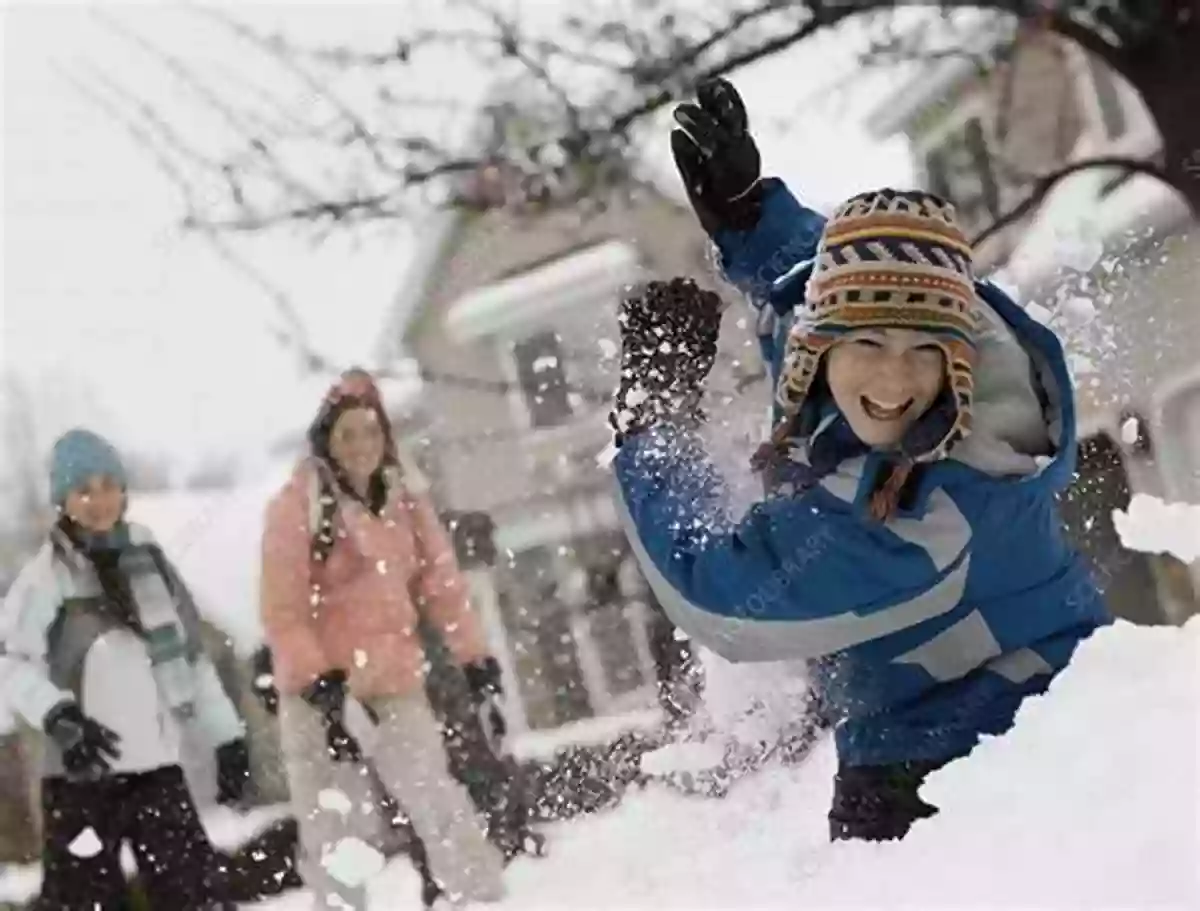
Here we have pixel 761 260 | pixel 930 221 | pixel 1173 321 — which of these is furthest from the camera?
pixel 1173 321

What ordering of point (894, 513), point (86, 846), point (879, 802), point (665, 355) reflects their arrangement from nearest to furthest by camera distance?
1. point (894, 513)
2. point (879, 802)
3. point (665, 355)
4. point (86, 846)

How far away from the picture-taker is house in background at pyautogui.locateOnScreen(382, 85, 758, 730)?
3.88ft

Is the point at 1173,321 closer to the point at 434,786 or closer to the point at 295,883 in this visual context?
the point at 434,786

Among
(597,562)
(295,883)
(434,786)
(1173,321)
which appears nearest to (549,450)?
(597,562)

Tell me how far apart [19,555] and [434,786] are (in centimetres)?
36

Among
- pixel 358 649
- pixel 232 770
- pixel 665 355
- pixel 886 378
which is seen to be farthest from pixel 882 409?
pixel 232 770

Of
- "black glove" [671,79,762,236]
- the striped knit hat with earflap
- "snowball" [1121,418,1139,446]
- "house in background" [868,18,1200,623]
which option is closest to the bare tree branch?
"house in background" [868,18,1200,623]

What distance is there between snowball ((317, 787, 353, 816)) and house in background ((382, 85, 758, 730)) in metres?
0.14

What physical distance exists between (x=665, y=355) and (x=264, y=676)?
403 mm

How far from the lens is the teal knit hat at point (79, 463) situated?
1.17 meters

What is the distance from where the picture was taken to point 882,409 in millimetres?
813

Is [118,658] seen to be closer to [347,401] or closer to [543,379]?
[347,401]

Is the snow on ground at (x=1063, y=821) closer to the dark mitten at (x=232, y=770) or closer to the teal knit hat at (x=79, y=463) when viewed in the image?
the dark mitten at (x=232, y=770)

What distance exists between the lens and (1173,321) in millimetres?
1188
